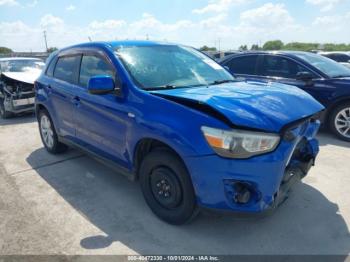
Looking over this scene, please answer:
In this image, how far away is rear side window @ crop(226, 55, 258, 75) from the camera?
23.3ft

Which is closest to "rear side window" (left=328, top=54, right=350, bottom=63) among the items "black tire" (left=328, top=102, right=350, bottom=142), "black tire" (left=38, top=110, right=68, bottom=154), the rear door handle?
"black tire" (left=328, top=102, right=350, bottom=142)

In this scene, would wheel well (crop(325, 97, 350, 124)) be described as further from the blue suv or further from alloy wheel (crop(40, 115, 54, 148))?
alloy wheel (crop(40, 115, 54, 148))

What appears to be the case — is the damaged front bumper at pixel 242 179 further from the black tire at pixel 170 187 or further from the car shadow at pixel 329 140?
the car shadow at pixel 329 140

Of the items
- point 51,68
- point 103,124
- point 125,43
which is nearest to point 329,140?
point 125,43

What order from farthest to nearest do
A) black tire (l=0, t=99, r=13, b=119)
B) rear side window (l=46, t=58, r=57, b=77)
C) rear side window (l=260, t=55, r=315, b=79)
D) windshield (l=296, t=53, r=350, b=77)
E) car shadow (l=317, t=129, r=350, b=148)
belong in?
black tire (l=0, t=99, r=13, b=119), rear side window (l=260, t=55, r=315, b=79), windshield (l=296, t=53, r=350, b=77), car shadow (l=317, t=129, r=350, b=148), rear side window (l=46, t=58, r=57, b=77)

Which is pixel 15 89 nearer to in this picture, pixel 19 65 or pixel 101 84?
pixel 19 65

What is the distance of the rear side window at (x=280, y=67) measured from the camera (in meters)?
6.43

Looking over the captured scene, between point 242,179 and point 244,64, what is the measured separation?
5142 mm

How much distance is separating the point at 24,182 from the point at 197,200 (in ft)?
9.13

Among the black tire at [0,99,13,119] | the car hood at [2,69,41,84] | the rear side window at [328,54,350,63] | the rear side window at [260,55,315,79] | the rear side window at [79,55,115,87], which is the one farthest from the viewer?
the rear side window at [328,54,350,63]

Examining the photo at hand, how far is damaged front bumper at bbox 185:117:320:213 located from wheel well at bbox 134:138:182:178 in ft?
1.61

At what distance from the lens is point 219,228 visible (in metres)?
3.20

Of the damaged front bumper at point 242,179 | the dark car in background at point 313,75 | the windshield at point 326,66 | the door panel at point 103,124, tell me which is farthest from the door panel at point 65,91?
the windshield at point 326,66

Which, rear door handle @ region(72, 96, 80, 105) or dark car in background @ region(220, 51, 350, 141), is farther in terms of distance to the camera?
dark car in background @ region(220, 51, 350, 141)
